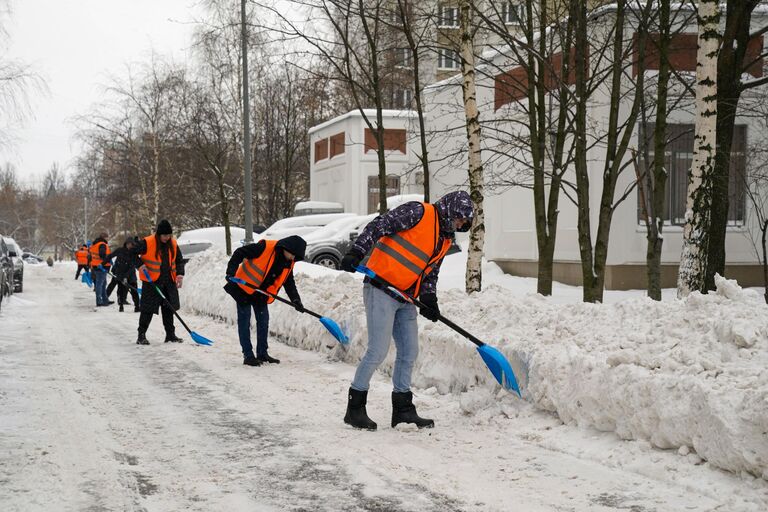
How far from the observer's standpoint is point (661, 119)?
1299cm

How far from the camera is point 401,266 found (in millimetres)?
6664

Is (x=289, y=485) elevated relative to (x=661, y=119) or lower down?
lower down

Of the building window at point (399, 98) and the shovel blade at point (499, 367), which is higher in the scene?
the building window at point (399, 98)

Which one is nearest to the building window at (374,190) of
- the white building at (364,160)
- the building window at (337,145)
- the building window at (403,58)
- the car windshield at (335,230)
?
the white building at (364,160)

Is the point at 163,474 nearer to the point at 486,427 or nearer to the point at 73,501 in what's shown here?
the point at 73,501

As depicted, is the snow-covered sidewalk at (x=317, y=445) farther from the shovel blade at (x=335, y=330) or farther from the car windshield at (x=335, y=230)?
the car windshield at (x=335, y=230)

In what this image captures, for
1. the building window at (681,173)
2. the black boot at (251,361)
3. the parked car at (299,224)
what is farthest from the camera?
the parked car at (299,224)

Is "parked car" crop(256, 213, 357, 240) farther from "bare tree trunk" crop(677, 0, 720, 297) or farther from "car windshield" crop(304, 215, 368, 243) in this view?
"bare tree trunk" crop(677, 0, 720, 297)

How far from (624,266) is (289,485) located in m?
14.3

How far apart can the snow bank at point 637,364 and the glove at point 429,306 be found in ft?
2.76

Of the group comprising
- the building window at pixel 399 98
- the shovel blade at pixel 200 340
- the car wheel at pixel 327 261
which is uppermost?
the building window at pixel 399 98

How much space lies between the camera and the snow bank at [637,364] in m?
5.16

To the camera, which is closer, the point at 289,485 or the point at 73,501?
the point at 73,501

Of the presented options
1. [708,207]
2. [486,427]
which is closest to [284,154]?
[708,207]
